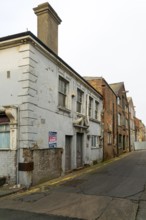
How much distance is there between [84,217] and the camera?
629 cm

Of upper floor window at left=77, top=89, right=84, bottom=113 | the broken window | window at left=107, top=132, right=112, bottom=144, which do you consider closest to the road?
the broken window

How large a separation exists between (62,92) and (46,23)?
163 inches

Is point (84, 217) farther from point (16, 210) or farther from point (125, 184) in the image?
point (125, 184)

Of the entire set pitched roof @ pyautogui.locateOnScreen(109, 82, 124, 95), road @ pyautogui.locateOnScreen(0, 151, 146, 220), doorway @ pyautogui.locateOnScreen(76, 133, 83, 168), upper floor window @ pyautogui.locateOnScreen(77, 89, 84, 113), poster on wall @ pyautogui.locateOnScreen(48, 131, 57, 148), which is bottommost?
road @ pyautogui.locateOnScreen(0, 151, 146, 220)

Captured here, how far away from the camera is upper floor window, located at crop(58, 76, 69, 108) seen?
1404 cm

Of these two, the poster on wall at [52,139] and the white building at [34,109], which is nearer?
the white building at [34,109]

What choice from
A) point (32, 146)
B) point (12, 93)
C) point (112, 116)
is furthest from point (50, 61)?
point (112, 116)

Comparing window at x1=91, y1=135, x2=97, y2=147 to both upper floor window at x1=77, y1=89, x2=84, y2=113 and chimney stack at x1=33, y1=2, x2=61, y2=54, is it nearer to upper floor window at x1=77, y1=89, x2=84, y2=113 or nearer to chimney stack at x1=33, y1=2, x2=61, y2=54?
upper floor window at x1=77, y1=89, x2=84, y2=113

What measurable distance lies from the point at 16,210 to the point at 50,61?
7731 mm

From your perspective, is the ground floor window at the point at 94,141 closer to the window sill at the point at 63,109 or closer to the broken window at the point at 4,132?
the window sill at the point at 63,109

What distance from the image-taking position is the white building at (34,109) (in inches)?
399

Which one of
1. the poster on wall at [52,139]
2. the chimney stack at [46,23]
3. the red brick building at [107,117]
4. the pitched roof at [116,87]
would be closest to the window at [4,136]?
the poster on wall at [52,139]

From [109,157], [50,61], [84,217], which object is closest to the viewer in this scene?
[84,217]

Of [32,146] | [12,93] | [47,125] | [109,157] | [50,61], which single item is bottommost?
[109,157]
